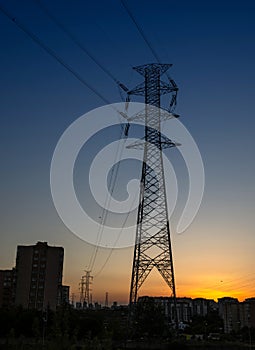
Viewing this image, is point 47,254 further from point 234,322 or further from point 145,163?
point 145,163

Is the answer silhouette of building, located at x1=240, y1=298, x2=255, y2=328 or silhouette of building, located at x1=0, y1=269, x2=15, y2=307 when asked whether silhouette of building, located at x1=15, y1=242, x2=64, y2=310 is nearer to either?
silhouette of building, located at x1=0, y1=269, x2=15, y2=307

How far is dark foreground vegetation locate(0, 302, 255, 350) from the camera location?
7691 mm

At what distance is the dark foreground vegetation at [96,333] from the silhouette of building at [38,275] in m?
24.7

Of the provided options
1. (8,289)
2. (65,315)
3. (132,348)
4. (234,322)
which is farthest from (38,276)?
(65,315)

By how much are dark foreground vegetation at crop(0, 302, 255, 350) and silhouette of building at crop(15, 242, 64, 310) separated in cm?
2471

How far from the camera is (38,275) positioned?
2879 inches

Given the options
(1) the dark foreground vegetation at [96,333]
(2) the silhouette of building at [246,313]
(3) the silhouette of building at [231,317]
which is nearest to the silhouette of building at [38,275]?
(1) the dark foreground vegetation at [96,333]

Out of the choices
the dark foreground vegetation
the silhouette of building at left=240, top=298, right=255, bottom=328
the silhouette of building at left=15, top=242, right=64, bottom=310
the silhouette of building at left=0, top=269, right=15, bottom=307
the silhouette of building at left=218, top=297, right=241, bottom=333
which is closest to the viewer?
the dark foreground vegetation

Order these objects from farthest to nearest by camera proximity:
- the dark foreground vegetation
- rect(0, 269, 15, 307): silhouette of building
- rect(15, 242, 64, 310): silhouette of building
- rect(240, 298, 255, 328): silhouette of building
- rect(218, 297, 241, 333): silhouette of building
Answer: rect(218, 297, 241, 333): silhouette of building
rect(240, 298, 255, 328): silhouette of building
rect(0, 269, 15, 307): silhouette of building
rect(15, 242, 64, 310): silhouette of building
the dark foreground vegetation

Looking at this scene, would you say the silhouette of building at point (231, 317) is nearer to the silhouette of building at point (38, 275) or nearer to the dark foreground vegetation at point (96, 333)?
the dark foreground vegetation at point (96, 333)

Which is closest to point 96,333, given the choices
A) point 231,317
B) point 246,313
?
point 246,313

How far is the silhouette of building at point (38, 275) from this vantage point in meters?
71.5

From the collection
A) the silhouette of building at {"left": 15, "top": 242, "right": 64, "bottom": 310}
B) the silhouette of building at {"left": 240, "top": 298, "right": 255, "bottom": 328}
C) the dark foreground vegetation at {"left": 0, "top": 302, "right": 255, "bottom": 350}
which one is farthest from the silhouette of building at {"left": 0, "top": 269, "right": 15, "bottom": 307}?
the silhouette of building at {"left": 240, "top": 298, "right": 255, "bottom": 328}

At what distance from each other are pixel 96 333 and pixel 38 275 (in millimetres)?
50853
